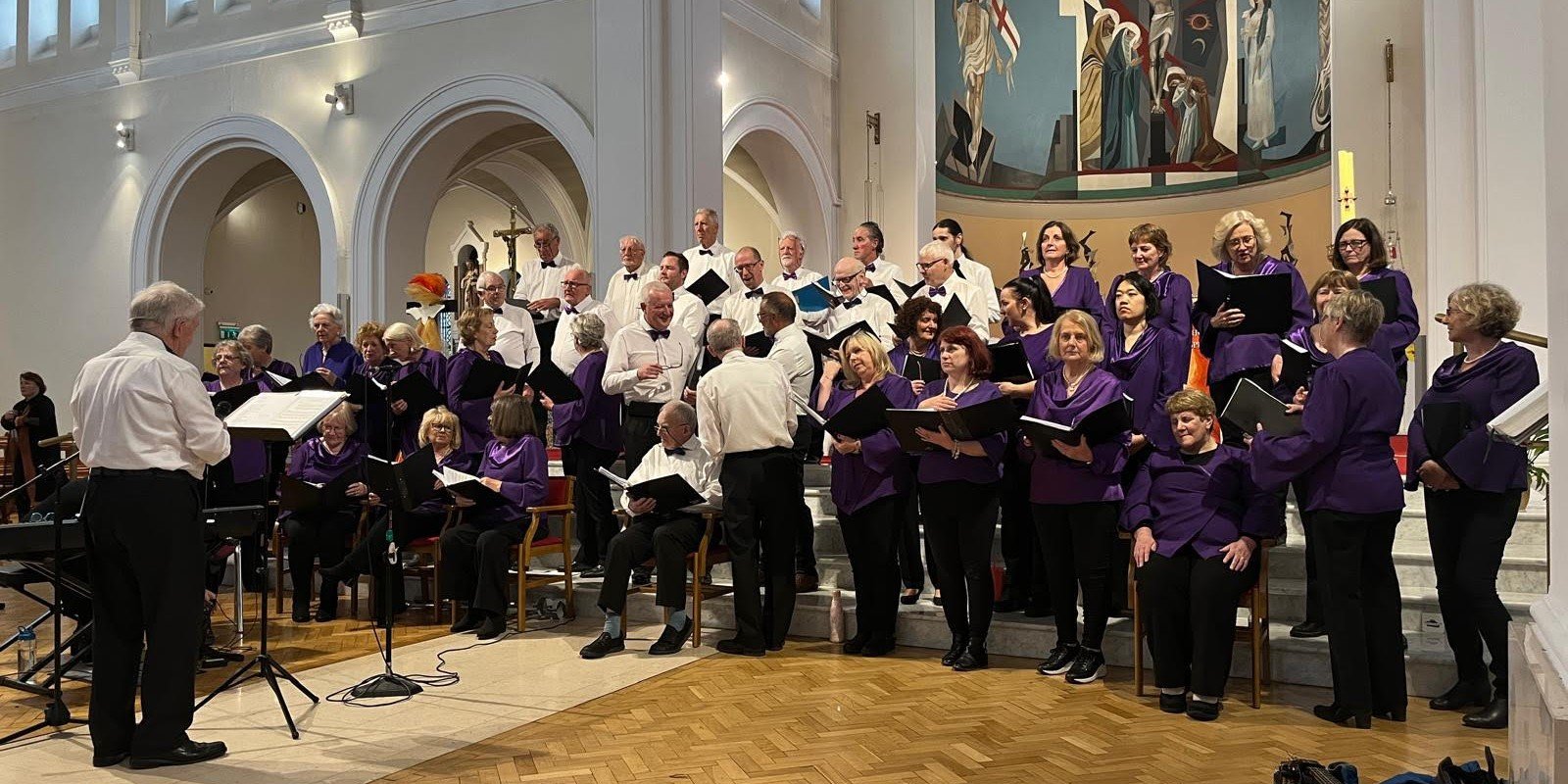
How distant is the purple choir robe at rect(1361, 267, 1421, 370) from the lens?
19.2 ft

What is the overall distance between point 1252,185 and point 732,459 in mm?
13852

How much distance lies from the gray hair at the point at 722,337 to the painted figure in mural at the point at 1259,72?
13.6 meters

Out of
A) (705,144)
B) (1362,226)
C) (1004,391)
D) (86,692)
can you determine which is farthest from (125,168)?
(1362,226)

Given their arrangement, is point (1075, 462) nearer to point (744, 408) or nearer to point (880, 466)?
point (880, 466)

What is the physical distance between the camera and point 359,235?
1337cm

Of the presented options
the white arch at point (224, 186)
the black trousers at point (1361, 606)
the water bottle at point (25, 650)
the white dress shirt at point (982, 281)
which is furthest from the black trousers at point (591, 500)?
the white arch at point (224, 186)

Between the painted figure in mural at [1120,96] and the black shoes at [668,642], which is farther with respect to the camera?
the painted figure in mural at [1120,96]

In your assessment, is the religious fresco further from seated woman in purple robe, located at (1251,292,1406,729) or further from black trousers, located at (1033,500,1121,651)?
seated woman in purple robe, located at (1251,292,1406,729)

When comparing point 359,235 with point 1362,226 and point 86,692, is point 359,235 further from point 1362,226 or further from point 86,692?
point 1362,226

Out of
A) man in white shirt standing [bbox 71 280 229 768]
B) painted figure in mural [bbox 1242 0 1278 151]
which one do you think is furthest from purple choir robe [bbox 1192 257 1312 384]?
painted figure in mural [bbox 1242 0 1278 151]

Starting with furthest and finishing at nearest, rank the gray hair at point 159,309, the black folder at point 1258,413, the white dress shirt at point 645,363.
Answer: the white dress shirt at point 645,363 < the black folder at point 1258,413 < the gray hair at point 159,309

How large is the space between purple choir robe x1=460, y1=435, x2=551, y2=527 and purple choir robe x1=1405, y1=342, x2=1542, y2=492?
4705 millimetres

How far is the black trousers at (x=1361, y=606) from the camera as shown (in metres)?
4.93

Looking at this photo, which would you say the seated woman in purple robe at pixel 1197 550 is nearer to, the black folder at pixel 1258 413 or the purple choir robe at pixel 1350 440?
the black folder at pixel 1258 413
